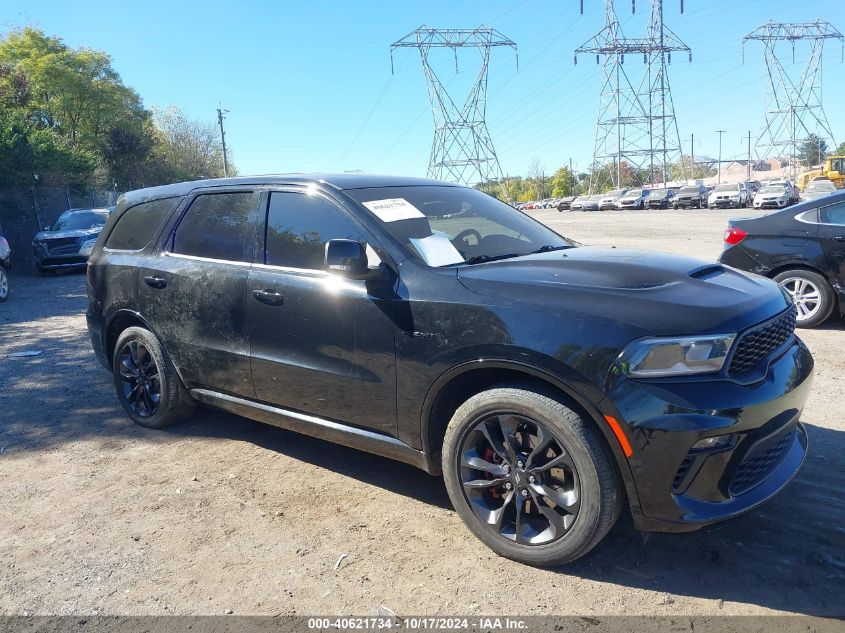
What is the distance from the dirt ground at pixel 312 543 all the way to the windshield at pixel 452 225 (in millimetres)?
1388

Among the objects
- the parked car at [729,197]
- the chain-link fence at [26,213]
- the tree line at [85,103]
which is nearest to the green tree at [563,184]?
the parked car at [729,197]

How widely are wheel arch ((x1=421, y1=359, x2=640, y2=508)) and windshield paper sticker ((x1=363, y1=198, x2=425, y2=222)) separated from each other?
3.29 feet

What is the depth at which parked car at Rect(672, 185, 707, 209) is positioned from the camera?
46.0m

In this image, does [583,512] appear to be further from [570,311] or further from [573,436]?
[570,311]

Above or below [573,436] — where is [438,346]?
above

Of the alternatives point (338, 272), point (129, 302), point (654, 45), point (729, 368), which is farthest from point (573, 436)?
point (654, 45)

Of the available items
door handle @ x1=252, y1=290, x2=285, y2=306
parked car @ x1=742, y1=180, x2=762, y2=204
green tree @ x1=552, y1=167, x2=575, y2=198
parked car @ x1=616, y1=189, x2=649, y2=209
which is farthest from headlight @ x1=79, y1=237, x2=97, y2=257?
green tree @ x1=552, y1=167, x2=575, y2=198

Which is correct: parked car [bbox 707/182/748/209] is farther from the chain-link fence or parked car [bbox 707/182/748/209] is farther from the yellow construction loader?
the chain-link fence

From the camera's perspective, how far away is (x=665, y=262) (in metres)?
3.33

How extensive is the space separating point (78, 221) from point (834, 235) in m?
16.9

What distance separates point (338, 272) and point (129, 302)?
210cm

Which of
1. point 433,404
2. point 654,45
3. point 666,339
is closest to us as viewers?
point 666,339

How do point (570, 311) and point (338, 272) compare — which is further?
point (338, 272)

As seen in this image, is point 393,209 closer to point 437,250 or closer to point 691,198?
point 437,250
